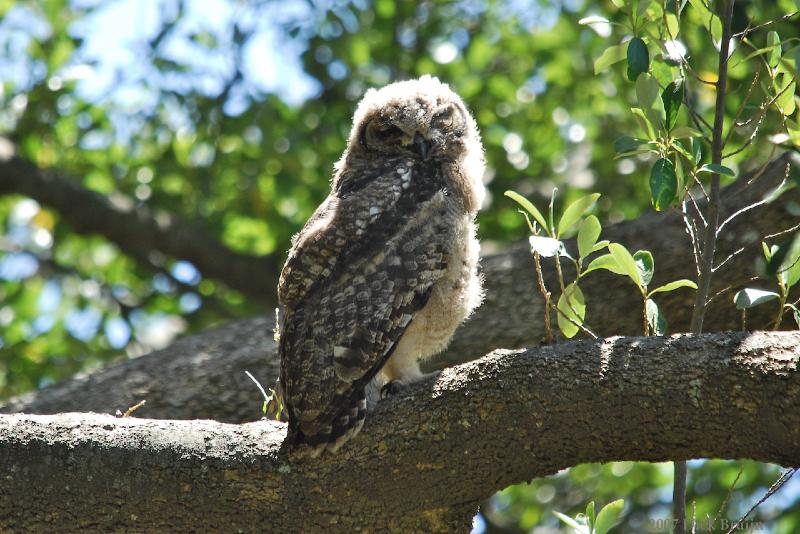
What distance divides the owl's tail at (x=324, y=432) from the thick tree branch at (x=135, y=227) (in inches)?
129

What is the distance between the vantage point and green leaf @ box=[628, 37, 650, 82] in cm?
260

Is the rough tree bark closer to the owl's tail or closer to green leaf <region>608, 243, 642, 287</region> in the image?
green leaf <region>608, 243, 642, 287</region>

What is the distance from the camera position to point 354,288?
10.4 ft

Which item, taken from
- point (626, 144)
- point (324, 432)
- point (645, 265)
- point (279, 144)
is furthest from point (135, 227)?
point (626, 144)

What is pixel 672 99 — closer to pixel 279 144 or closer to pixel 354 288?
pixel 354 288

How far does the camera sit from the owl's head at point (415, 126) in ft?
12.4

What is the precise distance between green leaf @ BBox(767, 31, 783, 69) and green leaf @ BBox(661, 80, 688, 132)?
251 millimetres

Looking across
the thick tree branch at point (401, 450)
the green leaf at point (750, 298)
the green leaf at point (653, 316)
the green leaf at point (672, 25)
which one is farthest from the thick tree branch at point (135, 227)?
the green leaf at point (750, 298)

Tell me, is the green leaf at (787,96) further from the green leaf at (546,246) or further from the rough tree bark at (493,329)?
the rough tree bark at (493,329)

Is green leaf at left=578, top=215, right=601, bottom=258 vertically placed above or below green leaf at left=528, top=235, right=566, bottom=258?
below

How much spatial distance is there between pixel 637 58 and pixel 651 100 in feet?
0.38

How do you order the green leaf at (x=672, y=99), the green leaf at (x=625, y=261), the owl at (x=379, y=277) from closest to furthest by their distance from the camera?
the green leaf at (x=672, y=99), the green leaf at (x=625, y=261), the owl at (x=379, y=277)

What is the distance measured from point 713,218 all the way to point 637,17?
0.61 metres

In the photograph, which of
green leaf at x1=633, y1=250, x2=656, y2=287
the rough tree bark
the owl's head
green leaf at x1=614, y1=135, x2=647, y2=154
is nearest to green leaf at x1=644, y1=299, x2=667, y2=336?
green leaf at x1=633, y1=250, x2=656, y2=287
